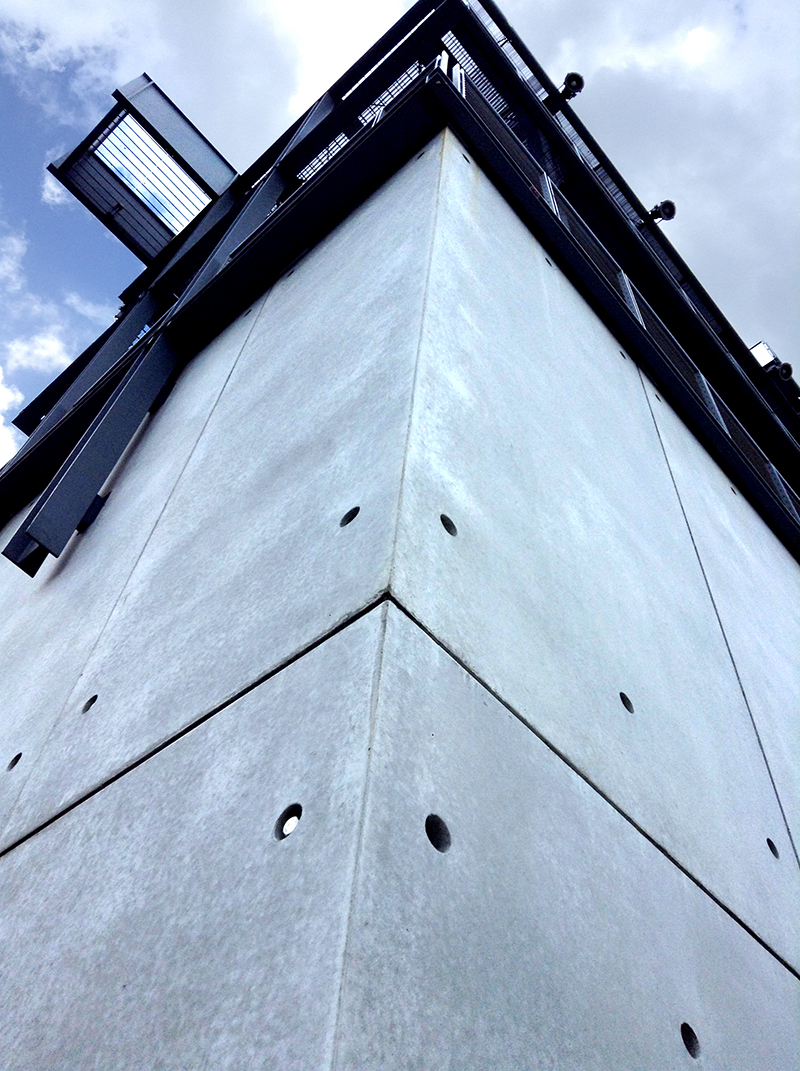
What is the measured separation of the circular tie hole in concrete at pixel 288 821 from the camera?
5.51 ft

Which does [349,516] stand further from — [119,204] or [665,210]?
[665,210]

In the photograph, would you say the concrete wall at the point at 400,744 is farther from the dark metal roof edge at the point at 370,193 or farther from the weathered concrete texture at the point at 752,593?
the dark metal roof edge at the point at 370,193

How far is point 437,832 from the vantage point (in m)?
1.70

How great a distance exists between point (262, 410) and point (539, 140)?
659 cm

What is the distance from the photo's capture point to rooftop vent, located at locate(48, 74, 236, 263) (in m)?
9.09

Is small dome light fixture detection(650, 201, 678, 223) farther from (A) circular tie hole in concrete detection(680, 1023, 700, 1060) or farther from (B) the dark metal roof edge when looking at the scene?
(A) circular tie hole in concrete detection(680, 1023, 700, 1060)

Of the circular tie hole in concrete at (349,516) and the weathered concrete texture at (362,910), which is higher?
the circular tie hole in concrete at (349,516)

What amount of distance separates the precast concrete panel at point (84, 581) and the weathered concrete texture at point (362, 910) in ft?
3.11

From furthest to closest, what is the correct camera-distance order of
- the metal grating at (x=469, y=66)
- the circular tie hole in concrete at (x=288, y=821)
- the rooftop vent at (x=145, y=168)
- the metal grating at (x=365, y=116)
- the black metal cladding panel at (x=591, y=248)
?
the rooftop vent at (x=145, y=168) < the metal grating at (x=469, y=66) < the metal grating at (x=365, y=116) < the black metal cladding panel at (x=591, y=248) < the circular tie hole in concrete at (x=288, y=821)

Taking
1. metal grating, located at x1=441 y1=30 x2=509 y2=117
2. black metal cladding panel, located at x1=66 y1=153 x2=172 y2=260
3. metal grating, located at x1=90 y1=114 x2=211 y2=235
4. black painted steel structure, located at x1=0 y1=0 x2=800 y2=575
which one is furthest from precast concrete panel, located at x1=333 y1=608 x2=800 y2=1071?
black metal cladding panel, located at x1=66 y1=153 x2=172 y2=260

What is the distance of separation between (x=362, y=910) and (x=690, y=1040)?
1.11 metres

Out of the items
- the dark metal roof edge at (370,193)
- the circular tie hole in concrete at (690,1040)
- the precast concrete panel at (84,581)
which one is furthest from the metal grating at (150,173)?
the circular tie hole in concrete at (690,1040)

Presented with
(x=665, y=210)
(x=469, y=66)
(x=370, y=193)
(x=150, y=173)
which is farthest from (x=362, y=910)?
(x=665, y=210)

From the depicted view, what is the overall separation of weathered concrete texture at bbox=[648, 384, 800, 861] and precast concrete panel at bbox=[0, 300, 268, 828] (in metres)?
2.87
